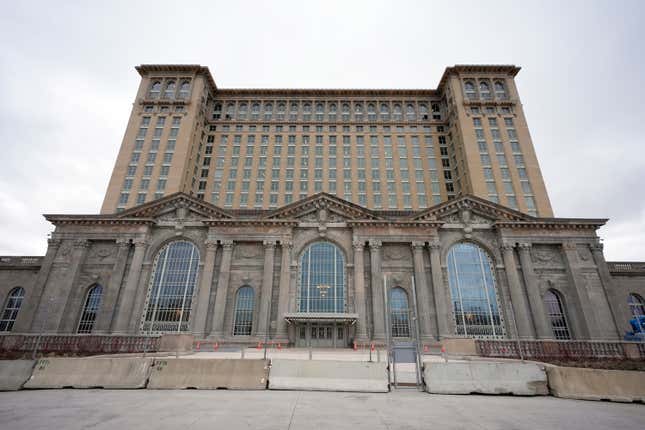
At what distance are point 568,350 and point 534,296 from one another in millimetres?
13581

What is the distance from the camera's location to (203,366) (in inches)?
480

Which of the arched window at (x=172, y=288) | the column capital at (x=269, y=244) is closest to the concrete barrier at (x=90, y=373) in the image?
the arched window at (x=172, y=288)

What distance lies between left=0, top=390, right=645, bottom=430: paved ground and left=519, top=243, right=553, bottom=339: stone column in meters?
24.8

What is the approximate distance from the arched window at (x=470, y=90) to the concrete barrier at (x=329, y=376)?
7326 centimetres

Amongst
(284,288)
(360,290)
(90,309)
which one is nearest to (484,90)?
(360,290)

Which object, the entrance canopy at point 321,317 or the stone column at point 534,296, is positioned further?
the stone column at point 534,296

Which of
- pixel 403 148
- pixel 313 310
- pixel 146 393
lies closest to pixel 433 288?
pixel 313 310

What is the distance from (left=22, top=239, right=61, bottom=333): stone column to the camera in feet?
102

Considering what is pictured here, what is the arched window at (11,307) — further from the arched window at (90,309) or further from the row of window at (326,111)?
the row of window at (326,111)

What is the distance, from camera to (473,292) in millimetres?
33406

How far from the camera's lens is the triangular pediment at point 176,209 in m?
36.4

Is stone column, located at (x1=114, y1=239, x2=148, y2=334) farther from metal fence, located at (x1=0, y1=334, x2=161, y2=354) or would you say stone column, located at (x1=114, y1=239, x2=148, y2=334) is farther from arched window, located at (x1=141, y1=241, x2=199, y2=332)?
metal fence, located at (x1=0, y1=334, x2=161, y2=354)

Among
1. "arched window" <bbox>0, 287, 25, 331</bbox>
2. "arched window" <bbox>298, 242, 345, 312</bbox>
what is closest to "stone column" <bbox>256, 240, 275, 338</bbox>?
"arched window" <bbox>298, 242, 345, 312</bbox>

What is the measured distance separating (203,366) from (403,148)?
66.4 m
